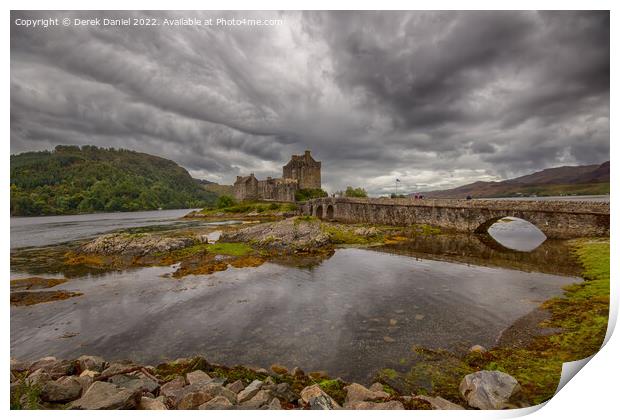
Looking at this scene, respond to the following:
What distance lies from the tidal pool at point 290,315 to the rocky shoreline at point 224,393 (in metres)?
1.08

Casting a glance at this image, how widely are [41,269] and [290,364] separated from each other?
21.5 m

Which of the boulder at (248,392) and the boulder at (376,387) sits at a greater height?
the boulder at (248,392)

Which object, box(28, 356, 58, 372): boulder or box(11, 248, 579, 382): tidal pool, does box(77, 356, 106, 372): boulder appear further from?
box(11, 248, 579, 382): tidal pool

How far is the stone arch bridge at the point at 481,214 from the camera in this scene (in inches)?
829

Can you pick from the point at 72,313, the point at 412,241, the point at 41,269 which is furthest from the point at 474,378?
the point at 41,269

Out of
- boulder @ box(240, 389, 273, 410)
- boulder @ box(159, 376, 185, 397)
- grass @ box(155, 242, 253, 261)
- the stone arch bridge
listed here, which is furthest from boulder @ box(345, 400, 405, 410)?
the stone arch bridge

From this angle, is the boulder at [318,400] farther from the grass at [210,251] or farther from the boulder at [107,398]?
the grass at [210,251]

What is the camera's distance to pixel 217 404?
468 cm

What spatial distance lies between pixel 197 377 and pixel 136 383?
45.2 inches

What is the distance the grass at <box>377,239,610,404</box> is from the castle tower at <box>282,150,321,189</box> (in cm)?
7607

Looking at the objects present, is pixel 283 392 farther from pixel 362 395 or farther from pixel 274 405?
pixel 362 395

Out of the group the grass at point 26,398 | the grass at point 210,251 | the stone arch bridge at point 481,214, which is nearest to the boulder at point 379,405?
the grass at point 26,398

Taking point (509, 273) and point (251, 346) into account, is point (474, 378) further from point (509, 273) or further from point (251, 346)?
point (509, 273)

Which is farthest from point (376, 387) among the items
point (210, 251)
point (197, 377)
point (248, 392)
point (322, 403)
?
point (210, 251)
